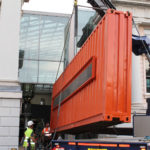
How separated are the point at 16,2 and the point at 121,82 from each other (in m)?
9.47

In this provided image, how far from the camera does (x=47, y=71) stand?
21062 mm

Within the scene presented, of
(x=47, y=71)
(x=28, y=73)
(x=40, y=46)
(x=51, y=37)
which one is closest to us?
(x=28, y=73)

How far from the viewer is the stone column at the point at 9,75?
13.3 metres

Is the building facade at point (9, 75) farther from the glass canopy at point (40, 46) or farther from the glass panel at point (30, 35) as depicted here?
the glass panel at point (30, 35)

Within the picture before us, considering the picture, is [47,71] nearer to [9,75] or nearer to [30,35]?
[30,35]

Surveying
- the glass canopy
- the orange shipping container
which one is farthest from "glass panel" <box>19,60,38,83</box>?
the orange shipping container

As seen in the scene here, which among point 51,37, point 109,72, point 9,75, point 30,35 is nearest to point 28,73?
point 30,35

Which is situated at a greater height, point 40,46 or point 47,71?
point 40,46

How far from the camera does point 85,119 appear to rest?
7.85m

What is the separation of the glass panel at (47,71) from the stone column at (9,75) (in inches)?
273

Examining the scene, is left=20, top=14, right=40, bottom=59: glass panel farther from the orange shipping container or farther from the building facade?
the orange shipping container

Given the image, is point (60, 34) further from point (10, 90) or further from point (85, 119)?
point (85, 119)

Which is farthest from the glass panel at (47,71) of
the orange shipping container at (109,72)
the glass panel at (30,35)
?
the orange shipping container at (109,72)

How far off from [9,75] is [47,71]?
7197 mm
